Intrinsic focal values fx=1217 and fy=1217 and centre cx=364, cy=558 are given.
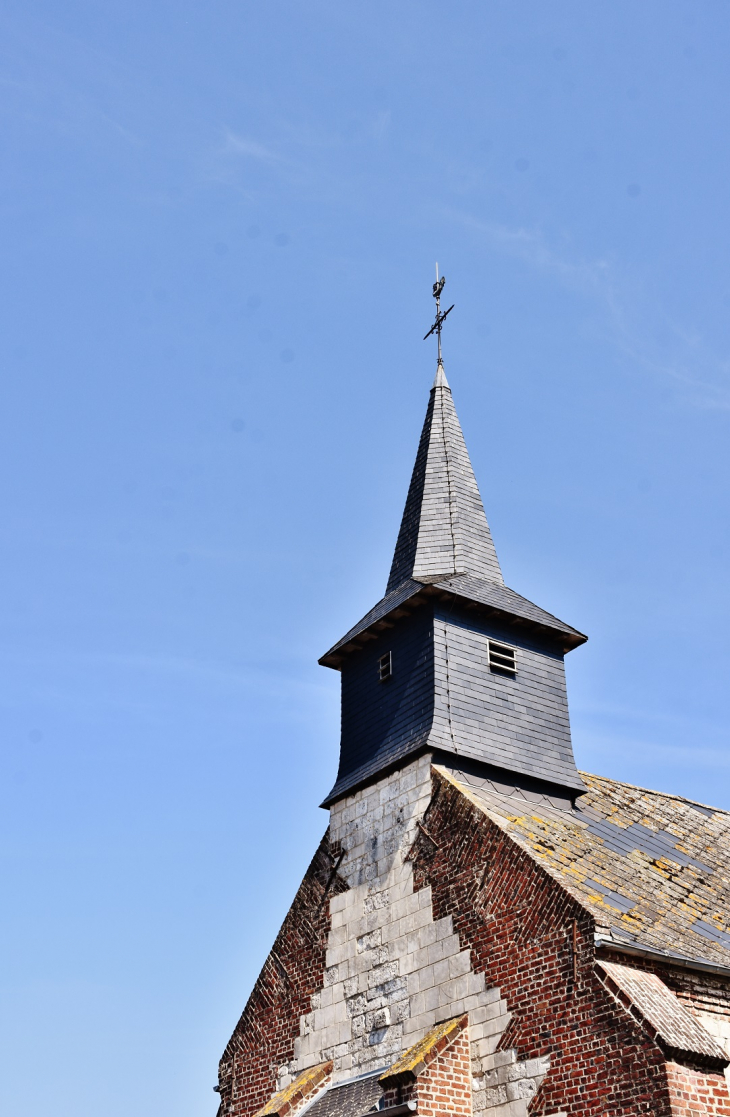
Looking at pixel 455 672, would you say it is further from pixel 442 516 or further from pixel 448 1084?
pixel 448 1084

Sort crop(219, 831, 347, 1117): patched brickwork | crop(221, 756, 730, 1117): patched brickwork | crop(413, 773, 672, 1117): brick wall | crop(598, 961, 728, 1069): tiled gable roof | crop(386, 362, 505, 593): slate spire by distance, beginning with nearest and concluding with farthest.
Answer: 1. crop(598, 961, 728, 1069): tiled gable roof
2. crop(413, 773, 672, 1117): brick wall
3. crop(221, 756, 730, 1117): patched brickwork
4. crop(219, 831, 347, 1117): patched brickwork
5. crop(386, 362, 505, 593): slate spire

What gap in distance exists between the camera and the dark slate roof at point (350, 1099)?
1435 cm

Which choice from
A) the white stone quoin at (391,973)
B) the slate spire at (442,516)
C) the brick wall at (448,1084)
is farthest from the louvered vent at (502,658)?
the brick wall at (448,1084)

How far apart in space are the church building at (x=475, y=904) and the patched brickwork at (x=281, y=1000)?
0.11 feet

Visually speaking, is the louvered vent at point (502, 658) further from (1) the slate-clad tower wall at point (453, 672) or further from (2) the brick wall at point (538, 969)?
(2) the brick wall at point (538, 969)

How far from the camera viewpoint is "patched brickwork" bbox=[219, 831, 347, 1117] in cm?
1694

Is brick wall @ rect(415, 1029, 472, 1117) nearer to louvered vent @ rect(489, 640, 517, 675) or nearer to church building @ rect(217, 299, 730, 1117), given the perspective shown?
church building @ rect(217, 299, 730, 1117)

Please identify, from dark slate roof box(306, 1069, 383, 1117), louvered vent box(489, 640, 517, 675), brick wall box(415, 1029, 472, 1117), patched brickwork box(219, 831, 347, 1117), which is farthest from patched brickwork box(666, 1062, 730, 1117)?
louvered vent box(489, 640, 517, 675)

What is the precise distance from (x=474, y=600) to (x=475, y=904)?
16.1 feet

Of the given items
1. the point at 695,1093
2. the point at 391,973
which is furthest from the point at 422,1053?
the point at 695,1093

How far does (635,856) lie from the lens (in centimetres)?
1630

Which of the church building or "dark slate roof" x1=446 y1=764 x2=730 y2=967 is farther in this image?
"dark slate roof" x1=446 y1=764 x2=730 y2=967

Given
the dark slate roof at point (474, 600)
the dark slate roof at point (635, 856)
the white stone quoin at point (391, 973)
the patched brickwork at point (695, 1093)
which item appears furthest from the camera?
the dark slate roof at point (474, 600)

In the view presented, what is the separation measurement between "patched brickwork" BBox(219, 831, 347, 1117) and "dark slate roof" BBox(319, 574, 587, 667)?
3.16 metres
